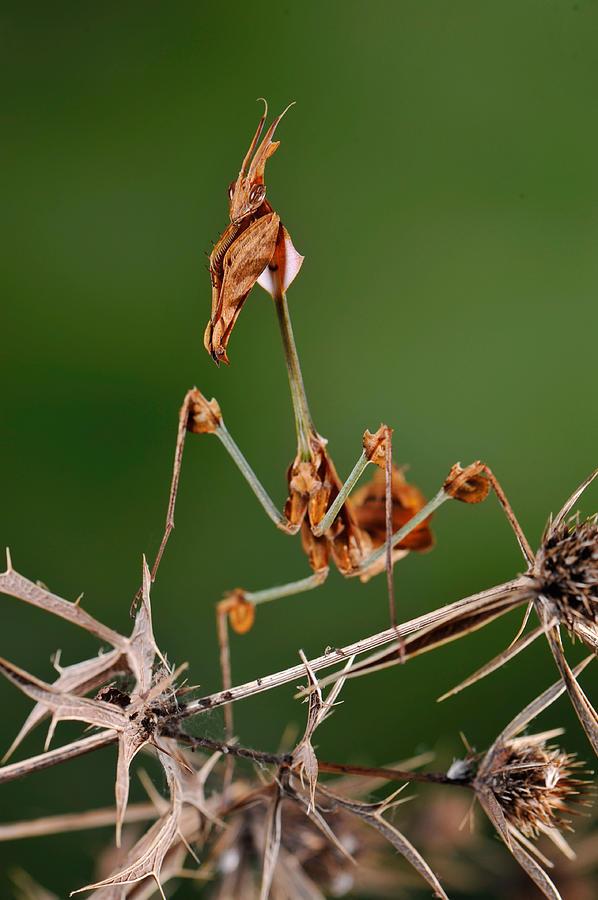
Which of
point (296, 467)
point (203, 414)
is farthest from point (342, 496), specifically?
point (203, 414)

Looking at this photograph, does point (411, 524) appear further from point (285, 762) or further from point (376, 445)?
point (285, 762)

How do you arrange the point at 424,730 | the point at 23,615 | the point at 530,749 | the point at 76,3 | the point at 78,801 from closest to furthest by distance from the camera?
the point at 530,749, the point at 78,801, the point at 424,730, the point at 23,615, the point at 76,3

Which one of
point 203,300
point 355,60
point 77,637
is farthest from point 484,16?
point 77,637

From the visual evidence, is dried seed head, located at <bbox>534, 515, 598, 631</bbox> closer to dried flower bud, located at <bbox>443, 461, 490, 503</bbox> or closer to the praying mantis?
the praying mantis

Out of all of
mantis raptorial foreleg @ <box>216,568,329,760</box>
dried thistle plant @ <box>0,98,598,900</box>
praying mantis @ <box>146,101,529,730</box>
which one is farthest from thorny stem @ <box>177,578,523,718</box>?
mantis raptorial foreleg @ <box>216,568,329,760</box>

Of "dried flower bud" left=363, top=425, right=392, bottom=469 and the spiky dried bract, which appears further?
"dried flower bud" left=363, top=425, right=392, bottom=469

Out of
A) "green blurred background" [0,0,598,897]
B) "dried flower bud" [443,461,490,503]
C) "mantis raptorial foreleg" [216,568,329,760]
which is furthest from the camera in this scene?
"green blurred background" [0,0,598,897]

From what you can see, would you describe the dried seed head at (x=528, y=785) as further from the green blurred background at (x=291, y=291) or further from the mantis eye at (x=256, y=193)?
the green blurred background at (x=291, y=291)

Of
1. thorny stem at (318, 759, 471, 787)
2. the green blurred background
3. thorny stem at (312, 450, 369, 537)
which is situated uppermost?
the green blurred background

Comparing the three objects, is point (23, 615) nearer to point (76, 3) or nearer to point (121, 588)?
point (121, 588)
